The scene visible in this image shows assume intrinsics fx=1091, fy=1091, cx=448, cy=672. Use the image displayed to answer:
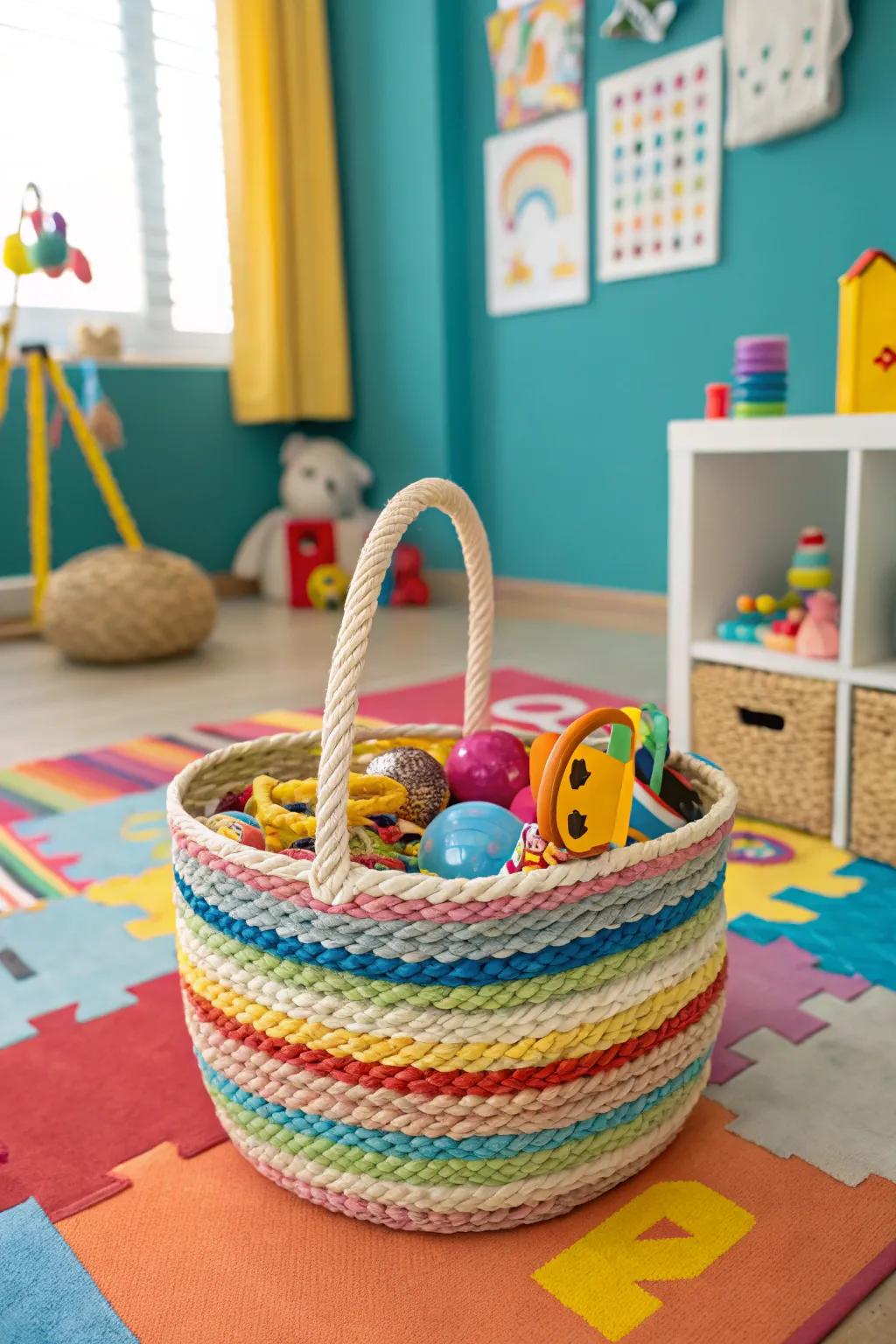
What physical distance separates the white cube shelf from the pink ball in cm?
48

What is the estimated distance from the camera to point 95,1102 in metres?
0.78

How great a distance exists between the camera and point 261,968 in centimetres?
63

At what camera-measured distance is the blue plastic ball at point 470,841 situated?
2.36ft

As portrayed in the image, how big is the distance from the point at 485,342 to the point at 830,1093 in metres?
2.46

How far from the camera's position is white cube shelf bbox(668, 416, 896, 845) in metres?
1.15

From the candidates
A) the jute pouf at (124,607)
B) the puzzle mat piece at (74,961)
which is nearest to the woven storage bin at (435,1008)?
the puzzle mat piece at (74,961)

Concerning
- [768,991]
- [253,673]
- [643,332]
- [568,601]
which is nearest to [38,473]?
[253,673]

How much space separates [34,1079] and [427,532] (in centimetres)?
246

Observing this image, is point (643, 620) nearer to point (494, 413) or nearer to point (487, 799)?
point (494, 413)

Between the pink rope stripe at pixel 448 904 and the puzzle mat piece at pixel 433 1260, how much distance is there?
21 cm

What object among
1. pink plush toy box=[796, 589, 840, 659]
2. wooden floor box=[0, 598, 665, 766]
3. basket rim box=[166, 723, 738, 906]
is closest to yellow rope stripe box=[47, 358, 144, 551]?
wooden floor box=[0, 598, 665, 766]

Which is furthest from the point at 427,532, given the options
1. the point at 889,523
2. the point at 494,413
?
the point at 889,523

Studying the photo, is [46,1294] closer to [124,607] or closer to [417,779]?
[417,779]

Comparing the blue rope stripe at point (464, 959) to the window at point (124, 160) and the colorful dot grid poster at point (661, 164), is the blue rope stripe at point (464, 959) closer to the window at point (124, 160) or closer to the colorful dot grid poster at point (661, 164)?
the colorful dot grid poster at point (661, 164)
